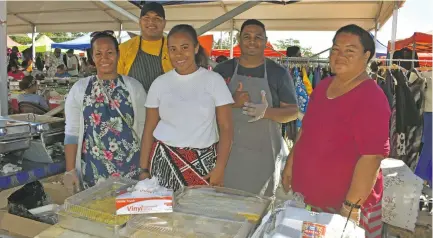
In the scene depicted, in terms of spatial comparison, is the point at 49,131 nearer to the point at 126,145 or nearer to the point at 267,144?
the point at 126,145

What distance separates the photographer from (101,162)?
1872mm

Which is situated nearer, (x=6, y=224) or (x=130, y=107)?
(x=6, y=224)

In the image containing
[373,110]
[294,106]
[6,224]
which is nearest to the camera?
[373,110]

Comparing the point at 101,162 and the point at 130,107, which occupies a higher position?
the point at 130,107

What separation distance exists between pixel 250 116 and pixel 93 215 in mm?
1185

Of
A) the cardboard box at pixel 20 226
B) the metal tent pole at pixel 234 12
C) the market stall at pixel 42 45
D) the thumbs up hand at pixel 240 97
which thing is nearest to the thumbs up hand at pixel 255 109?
the thumbs up hand at pixel 240 97

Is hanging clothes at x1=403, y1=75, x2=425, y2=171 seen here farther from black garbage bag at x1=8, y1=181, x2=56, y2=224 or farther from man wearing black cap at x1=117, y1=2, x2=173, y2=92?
black garbage bag at x1=8, y1=181, x2=56, y2=224

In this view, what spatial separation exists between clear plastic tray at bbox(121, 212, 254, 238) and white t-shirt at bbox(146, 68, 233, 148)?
2.03 feet

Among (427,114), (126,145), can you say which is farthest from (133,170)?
(427,114)

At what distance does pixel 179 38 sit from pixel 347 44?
0.73 m

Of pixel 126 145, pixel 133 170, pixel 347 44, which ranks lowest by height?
pixel 133 170

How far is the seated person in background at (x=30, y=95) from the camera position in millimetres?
4320

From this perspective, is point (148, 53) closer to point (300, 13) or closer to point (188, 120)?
point (188, 120)

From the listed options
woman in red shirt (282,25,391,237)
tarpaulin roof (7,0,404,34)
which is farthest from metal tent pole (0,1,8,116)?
tarpaulin roof (7,0,404,34)
